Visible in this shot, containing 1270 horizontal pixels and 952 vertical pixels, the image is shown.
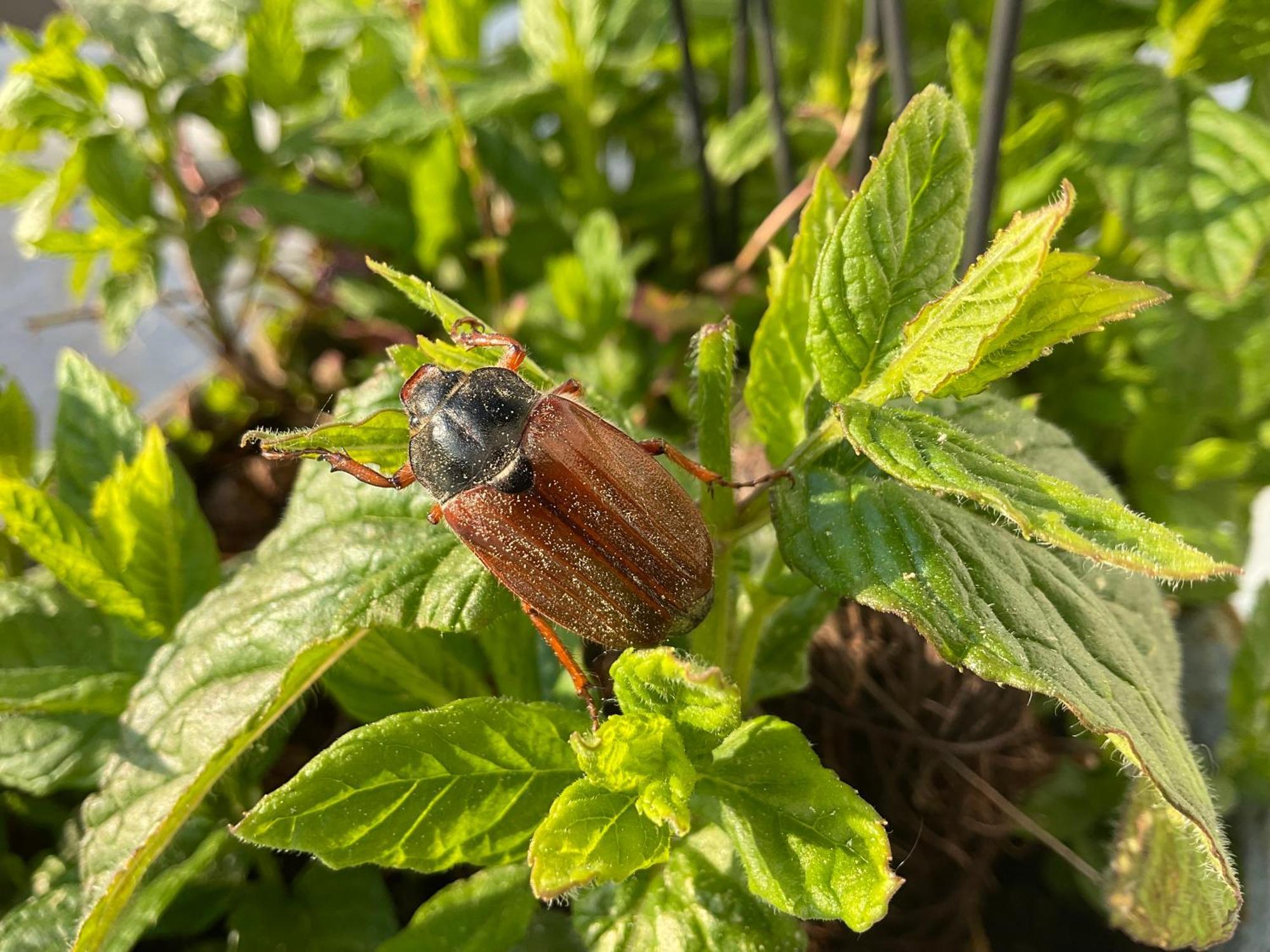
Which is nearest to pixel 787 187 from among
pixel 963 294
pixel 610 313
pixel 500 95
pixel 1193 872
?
pixel 610 313

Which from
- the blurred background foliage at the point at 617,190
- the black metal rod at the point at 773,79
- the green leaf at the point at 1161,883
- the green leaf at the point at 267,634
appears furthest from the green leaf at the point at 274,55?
the green leaf at the point at 1161,883

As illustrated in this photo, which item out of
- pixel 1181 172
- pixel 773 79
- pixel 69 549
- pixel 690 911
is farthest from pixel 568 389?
pixel 1181 172

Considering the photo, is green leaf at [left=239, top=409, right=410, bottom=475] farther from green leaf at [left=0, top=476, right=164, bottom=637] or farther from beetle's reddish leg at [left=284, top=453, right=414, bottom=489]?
green leaf at [left=0, top=476, right=164, bottom=637]

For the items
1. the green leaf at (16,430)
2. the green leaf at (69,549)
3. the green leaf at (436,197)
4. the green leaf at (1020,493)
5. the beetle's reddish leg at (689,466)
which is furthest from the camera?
the green leaf at (436,197)

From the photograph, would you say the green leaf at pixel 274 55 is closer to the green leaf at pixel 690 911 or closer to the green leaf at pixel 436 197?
the green leaf at pixel 436 197

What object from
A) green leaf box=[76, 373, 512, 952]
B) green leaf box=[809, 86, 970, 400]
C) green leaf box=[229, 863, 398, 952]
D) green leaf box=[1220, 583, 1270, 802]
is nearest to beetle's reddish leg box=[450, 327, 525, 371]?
green leaf box=[76, 373, 512, 952]

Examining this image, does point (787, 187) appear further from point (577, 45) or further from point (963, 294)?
point (963, 294)
